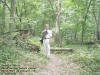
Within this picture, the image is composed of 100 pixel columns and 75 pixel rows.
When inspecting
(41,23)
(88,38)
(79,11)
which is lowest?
(88,38)

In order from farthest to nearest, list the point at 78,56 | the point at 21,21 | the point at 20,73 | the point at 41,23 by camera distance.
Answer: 1. the point at 41,23
2. the point at 78,56
3. the point at 21,21
4. the point at 20,73

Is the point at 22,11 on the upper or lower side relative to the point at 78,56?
upper

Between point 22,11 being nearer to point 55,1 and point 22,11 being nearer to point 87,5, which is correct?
point 55,1

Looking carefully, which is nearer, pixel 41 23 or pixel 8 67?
pixel 8 67

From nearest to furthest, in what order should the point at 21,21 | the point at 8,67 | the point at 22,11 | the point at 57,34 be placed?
the point at 8,67, the point at 21,21, the point at 57,34, the point at 22,11

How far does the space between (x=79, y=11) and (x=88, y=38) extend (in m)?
7.52

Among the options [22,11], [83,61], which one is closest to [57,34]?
[83,61]

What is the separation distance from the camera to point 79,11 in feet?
34.8

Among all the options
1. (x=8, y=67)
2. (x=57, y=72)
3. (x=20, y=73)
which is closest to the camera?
(x=20, y=73)

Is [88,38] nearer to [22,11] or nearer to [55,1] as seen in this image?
[55,1]

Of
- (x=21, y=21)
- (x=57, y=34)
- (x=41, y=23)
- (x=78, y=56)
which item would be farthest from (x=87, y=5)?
(x=41, y=23)

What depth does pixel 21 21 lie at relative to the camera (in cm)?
645

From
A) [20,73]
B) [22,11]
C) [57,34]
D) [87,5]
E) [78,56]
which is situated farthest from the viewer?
[22,11]

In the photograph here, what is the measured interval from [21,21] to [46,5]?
11.3m
